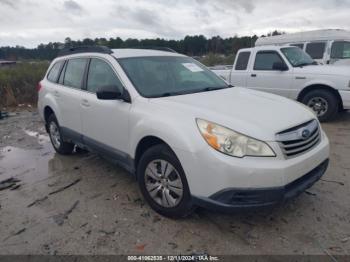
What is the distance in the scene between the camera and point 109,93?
11.4 feet

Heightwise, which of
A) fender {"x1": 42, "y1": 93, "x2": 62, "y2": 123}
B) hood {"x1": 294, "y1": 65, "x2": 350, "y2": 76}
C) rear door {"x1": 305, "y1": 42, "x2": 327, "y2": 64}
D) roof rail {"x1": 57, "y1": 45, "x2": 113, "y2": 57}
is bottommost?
fender {"x1": 42, "y1": 93, "x2": 62, "y2": 123}

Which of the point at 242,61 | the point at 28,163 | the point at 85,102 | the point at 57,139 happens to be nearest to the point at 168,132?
the point at 85,102

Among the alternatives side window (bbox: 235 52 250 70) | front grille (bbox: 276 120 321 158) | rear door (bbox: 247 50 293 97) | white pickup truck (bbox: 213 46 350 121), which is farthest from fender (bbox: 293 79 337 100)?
front grille (bbox: 276 120 321 158)

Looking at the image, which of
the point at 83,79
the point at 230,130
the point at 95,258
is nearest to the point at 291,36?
the point at 83,79

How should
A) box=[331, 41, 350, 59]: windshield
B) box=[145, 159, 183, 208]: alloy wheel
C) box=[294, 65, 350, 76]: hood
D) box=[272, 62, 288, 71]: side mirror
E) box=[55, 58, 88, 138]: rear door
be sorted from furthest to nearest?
box=[331, 41, 350, 59]: windshield → box=[272, 62, 288, 71]: side mirror → box=[294, 65, 350, 76]: hood → box=[55, 58, 88, 138]: rear door → box=[145, 159, 183, 208]: alloy wheel

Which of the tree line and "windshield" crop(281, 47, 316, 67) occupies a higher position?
the tree line

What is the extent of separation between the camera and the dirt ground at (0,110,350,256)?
9.34ft

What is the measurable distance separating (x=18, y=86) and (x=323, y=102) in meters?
11.2

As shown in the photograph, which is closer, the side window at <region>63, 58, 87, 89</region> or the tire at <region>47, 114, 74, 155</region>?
the side window at <region>63, 58, 87, 89</region>

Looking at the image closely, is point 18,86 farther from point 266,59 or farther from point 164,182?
point 164,182

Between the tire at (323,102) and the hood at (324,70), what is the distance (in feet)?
1.38

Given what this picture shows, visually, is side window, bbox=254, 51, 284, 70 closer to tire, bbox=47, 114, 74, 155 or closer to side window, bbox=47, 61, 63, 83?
side window, bbox=47, 61, 63, 83

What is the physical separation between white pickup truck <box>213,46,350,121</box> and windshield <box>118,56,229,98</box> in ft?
12.1

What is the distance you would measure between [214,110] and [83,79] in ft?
7.66
